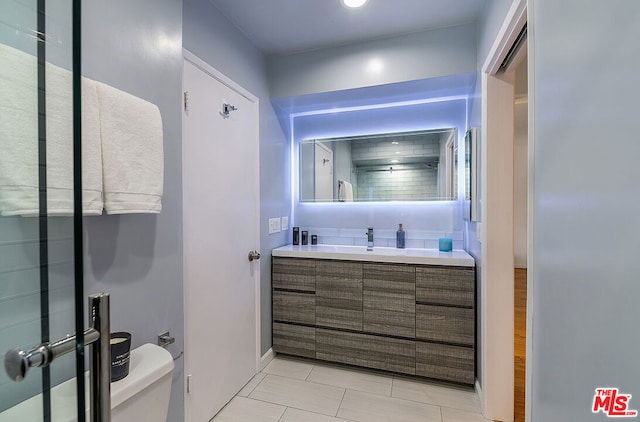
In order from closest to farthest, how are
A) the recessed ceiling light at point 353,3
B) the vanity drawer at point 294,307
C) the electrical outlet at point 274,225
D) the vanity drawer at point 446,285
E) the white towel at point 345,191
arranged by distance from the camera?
the recessed ceiling light at point 353,3
the vanity drawer at point 446,285
the vanity drawer at point 294,307
the electrical outlet at point 274,225
the white towel at point 345,191

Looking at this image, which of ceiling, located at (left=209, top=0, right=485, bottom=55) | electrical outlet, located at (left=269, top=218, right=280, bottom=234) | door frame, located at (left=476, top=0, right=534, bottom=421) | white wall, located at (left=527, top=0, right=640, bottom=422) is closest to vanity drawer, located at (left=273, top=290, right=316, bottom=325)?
electrical outlet, located at (left=269, top=218, right=280, bottom=234)

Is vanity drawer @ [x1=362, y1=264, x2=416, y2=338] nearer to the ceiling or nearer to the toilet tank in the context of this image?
the toilet tank

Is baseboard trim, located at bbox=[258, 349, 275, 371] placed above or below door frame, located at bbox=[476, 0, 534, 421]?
below

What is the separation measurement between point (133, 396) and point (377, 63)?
2379 mm

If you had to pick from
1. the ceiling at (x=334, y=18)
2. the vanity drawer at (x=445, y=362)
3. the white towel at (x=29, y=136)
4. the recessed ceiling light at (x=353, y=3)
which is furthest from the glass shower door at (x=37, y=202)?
the vanity drawer at (x=445, y=362)

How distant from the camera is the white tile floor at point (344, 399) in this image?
179cm

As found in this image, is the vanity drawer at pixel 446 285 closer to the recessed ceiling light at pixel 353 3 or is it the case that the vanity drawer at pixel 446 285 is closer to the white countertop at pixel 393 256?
the white countertop at pixel 393 256

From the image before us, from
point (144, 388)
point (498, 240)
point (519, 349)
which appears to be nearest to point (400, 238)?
point (498, 240)

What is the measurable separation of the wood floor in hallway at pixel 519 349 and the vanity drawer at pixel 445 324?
1.34 ft

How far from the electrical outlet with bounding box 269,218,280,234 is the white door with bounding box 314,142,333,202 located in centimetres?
48

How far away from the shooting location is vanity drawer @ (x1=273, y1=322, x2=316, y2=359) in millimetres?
2354

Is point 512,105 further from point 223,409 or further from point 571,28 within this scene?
point 223,409

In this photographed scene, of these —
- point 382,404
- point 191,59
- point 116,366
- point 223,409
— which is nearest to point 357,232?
point 382,404

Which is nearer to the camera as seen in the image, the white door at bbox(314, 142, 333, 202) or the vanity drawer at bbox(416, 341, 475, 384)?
the vanity drawer at bbox(416, 341, 475, 384)
